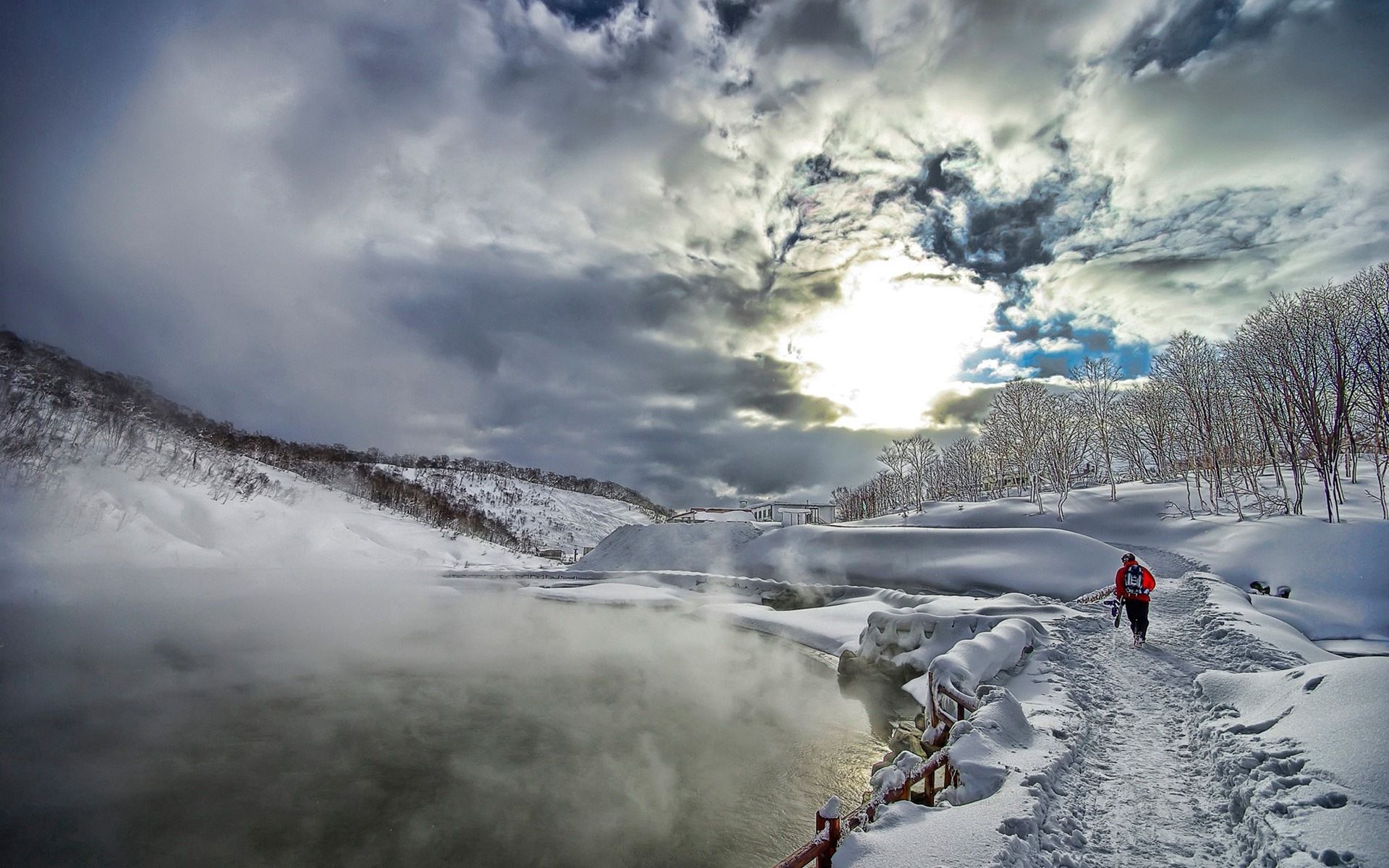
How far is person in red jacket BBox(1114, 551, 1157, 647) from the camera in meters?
12.4

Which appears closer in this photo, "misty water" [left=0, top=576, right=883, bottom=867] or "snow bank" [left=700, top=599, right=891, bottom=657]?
"misty water" [left=0, top=576, right=883, bottom=867]

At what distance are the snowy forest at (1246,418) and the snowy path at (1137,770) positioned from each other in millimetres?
22340

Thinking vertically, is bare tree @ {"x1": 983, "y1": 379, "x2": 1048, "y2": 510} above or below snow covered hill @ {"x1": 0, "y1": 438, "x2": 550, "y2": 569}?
above

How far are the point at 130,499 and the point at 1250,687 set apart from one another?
7565 cm

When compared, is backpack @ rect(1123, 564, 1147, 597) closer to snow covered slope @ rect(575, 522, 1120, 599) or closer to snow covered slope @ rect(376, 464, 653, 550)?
snow covered slope @ rect(575, 522, 1120, 599)

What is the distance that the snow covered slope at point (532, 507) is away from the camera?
440 feet

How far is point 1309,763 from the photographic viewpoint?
5133 millimetres

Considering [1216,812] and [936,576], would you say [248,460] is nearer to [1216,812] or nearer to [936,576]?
[936,576]

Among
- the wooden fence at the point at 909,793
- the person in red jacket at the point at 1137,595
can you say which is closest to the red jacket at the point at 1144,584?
the person in red jacket at the point at 1137,595

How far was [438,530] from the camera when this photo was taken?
266ft

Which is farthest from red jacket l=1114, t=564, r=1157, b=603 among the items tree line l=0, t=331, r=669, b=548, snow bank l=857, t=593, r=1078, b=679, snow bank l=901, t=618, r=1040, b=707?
tree line l=0, t=331, r=669, b=548

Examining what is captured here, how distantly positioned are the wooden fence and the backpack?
6.00m

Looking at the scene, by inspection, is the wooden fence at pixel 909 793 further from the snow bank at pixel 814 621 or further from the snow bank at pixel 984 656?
the snow bank at pixel 814 621

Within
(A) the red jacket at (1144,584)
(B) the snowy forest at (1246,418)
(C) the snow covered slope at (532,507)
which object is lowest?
(C) the snow covered slope at (532,507)
